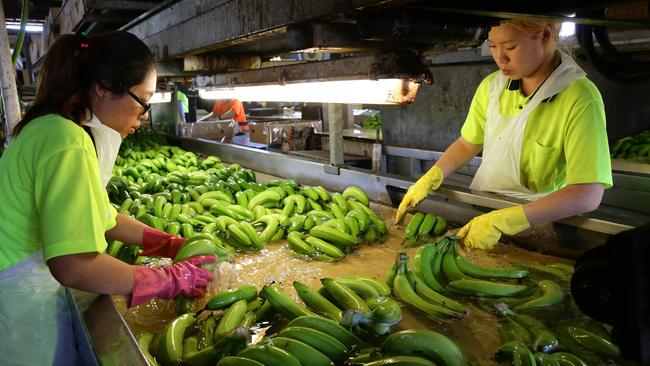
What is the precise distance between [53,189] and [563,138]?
2.84 metres

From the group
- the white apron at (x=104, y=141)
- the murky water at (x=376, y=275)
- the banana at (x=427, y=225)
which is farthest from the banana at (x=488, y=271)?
the white apron at (x=104, y=141)

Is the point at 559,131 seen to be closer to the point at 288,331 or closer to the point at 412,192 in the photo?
the point at 412,192

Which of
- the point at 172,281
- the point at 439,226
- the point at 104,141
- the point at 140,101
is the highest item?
the point at 140,101

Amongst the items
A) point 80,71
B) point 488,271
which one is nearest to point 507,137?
point 488,271

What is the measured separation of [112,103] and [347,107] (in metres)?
8.11

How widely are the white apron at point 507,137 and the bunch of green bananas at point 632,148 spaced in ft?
12.2

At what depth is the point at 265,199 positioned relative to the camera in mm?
4102

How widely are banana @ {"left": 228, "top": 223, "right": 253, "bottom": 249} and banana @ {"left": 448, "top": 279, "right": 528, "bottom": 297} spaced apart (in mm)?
1475

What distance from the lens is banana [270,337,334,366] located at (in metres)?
1.75

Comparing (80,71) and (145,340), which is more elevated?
(80,71)

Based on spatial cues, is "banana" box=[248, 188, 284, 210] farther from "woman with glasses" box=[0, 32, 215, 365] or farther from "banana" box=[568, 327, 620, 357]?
"banana" box=[568, 327, 620, 357]

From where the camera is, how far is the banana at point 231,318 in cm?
202

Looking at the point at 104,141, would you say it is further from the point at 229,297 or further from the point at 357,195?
the point at 357,195

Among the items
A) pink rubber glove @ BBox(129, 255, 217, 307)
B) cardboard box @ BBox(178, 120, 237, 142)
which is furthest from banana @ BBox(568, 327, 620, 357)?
cardboard box @ BBox(178, 120, 237, 142)
